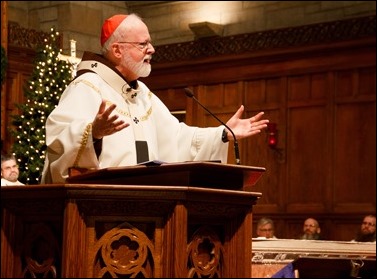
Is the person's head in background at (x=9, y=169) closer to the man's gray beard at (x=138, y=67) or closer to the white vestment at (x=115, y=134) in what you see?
the white vestment at (x=115, y=134)

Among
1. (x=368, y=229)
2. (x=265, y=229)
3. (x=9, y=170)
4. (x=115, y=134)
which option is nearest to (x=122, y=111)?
(x=115, y=134)

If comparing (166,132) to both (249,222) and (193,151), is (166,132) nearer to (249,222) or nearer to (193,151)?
(193,151)

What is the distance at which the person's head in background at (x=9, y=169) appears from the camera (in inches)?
334

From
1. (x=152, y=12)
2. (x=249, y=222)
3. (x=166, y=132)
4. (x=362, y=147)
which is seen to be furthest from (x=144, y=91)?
(x=152, y=12)

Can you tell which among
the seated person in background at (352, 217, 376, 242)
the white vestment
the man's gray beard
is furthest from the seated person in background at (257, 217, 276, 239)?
the man's gray beard

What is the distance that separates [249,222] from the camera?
3707 millimetres

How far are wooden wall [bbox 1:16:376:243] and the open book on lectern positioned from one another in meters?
7.20

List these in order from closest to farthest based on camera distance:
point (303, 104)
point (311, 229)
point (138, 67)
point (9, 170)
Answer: point (138, 67), point (9, 170), point (311, 229), point (303, 104)

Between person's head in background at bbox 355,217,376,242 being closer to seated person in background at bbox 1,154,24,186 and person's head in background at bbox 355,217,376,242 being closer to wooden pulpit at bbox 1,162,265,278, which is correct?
seated person in background at bbox 1,154,24,186

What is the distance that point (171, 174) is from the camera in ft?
11.5

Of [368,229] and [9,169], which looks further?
[368,229]

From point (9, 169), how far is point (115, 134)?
14.1 feet

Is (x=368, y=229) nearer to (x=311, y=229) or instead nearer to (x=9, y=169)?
(x=311, y=229)

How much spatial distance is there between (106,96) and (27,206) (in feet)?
3.52
